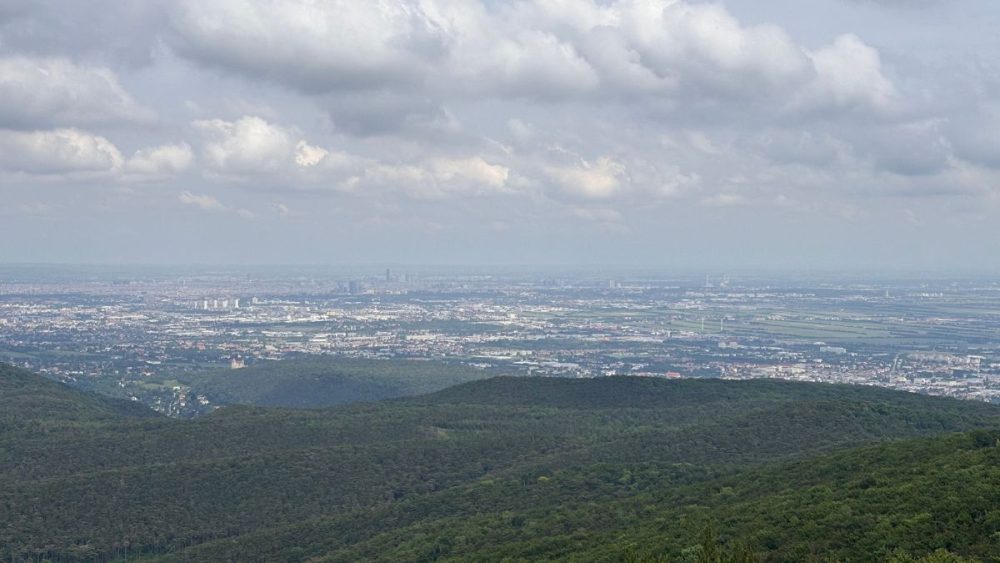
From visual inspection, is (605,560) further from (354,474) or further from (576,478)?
(354,474)

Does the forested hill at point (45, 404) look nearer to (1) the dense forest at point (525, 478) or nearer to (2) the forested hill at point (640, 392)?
(1) the dense forest at point (525, 478)

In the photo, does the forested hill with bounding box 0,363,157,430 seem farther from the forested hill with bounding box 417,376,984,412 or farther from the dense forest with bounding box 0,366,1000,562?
the forested hill with bounding box 417,376,984,412

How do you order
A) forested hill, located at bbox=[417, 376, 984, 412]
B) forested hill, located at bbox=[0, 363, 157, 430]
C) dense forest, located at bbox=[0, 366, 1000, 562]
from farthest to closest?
forested hill, located at bbox=[0, 363, 157, 430] → forested hill, located at bbox=[417, 376, 984, 412] → dense forest, located at bbox=[0, 366, 1000, 562]

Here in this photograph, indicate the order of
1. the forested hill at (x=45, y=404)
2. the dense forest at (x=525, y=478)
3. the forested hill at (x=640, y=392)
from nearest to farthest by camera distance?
the dense forest at (x=525, y=478) → the forested hill at (x=640, y=392) → the forested hill at (x=45, y=404)

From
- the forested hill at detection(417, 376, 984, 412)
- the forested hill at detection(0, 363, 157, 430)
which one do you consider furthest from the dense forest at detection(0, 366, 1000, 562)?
the forested hill at detection(0, 363, 157, 430)

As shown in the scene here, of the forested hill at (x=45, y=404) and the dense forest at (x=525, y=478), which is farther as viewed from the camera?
the forested hill at (x=45, y=404)

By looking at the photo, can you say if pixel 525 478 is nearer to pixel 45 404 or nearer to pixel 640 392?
pixel 640 392

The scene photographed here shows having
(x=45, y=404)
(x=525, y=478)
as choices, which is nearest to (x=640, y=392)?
(x=525, y=478)

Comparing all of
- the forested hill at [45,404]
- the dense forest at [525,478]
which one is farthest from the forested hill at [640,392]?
the forested hill at [45,404]
